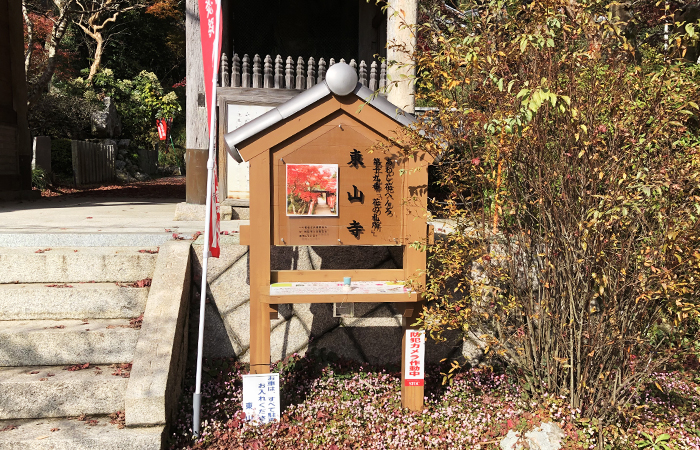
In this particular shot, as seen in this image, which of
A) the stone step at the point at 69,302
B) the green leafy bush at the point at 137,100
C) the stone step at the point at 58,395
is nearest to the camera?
the stone step at the point at 58,395

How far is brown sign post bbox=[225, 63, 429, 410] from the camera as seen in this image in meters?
4.04

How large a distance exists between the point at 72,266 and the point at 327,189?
2.65m

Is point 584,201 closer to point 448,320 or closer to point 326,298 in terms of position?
point 448,320

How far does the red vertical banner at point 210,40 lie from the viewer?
4.17 meters

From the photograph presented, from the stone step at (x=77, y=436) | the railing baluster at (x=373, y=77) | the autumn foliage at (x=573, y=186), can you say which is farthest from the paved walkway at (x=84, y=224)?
the autumn foliage at (x=573, y=186)

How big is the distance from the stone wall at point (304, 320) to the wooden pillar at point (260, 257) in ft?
3.29

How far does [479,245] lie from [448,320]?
587 millimetres

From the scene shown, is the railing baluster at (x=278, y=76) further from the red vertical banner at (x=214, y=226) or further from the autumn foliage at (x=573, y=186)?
the autumn foliage at (x=573, y=186)

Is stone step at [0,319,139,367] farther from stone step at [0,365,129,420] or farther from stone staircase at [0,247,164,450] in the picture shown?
stone step at [0,365,129,420]

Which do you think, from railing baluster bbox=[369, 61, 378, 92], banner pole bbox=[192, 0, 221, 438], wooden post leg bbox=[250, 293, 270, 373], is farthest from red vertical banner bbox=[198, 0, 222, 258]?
railing baluster bbox=[369, 61, 378, 92]

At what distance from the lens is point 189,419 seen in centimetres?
414

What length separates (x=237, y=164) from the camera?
770 cm

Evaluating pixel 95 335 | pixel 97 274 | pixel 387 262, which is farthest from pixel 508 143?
pixel 97 274

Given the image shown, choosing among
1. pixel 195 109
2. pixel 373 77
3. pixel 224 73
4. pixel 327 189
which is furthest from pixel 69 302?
pixel 373 77
